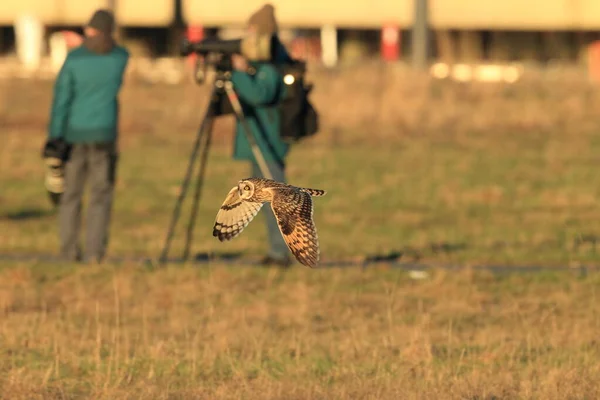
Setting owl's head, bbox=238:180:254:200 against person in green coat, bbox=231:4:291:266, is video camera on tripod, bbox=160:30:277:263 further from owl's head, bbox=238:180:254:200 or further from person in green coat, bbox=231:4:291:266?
owl's head, bbox=238:180:254:200

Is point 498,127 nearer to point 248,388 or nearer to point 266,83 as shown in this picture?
point 266,83

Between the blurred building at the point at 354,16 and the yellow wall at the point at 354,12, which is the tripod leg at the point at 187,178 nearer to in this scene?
the blurred building at the point at 354,16

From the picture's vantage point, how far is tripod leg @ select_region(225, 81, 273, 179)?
460 inches

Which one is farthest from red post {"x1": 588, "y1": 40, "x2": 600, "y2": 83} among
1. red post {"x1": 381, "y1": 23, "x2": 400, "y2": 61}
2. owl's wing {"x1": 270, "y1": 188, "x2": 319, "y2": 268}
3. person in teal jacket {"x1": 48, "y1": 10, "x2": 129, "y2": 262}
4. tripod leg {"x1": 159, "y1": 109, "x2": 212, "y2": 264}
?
owl's wing {"x1": 270, "y1": 188, "x2": 319, "y2": 268}

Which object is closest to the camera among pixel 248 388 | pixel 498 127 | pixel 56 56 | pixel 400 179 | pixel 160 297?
pixel 248 388

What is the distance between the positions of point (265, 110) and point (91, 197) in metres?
1.56

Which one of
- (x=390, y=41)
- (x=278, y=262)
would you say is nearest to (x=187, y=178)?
(x=278, y=262)

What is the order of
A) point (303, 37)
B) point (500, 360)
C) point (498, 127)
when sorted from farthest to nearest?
1. point (303, 37)
2. point (498, 127)
3. point (500, 360)

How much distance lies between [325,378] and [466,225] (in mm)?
7209

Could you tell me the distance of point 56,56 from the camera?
4100 centimetres

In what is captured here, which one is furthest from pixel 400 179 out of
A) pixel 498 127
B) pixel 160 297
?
pixel 160 297

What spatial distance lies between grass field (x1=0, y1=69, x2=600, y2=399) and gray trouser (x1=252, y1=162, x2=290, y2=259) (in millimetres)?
248

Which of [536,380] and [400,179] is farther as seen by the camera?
[400,179]

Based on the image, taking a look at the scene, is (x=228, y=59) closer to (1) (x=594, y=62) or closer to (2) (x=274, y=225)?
(2) (x=274, y=225)
